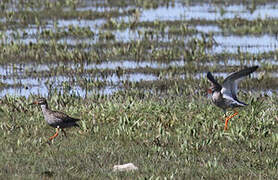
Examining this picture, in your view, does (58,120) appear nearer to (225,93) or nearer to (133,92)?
(225,93)

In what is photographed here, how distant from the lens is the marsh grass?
28.3ft

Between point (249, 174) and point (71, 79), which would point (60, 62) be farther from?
point (249, 174)

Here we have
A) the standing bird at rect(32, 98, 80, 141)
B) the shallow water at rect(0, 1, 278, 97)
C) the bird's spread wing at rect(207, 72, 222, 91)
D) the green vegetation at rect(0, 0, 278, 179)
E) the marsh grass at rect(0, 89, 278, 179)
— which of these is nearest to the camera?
the marsh grass at rect(0, 89, 278, 179)

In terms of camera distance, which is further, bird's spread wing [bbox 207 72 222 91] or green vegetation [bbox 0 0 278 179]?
bird's spread wing [bbox 207 72 222 91]

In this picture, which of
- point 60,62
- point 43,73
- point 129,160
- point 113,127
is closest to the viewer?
point 129,160

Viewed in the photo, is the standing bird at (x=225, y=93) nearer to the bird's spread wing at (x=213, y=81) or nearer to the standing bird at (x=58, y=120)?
the bird's spread wing at (x=213, y=81)

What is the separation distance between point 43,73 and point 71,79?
42.4 inches

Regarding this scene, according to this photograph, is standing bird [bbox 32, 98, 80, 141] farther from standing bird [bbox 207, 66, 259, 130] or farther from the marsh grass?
standing bird [bbox 207, 66, 259, 130]

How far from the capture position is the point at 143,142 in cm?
1020

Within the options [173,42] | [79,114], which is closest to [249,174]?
[79,114]

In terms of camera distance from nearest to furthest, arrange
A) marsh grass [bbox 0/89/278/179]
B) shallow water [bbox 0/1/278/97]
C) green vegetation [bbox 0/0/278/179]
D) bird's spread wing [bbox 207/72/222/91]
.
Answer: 1. marsh grass [bbox 0/89/278/179]
2. green vegetation [bbox 0/0/278/179]
3. bird's spread wing [bbox 207/72/222/91]
4. shallow water [bbox 0/1/278/97]

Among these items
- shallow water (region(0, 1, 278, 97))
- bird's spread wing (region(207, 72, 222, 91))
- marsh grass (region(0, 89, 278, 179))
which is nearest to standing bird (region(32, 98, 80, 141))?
marsh grass (region(0, 89, 278, 179))

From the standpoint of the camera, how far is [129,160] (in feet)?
30.3

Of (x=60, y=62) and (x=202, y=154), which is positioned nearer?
(x=202, y=154)
